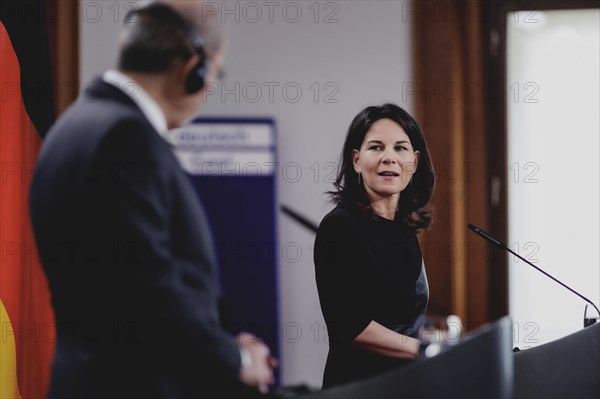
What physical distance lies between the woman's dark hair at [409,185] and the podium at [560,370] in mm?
509

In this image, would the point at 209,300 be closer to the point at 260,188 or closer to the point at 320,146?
the point at 260,188

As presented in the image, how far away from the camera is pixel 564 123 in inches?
111

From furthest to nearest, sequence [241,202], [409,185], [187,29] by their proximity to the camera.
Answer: [241,202]
[409,185]
[187,29]

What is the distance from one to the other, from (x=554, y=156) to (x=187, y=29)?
206 cm

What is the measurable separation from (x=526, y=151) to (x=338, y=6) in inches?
35.2

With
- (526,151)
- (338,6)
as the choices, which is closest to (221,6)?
(338,6)

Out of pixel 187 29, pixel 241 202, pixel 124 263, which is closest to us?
pixel 124 263

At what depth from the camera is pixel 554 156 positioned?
2.81 meters

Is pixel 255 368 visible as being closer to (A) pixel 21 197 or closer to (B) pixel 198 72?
(B) pixel 198 72

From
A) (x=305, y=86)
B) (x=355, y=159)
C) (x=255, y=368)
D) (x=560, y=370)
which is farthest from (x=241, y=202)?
(x=255, y=368)

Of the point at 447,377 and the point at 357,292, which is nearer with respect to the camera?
the point at 447,377

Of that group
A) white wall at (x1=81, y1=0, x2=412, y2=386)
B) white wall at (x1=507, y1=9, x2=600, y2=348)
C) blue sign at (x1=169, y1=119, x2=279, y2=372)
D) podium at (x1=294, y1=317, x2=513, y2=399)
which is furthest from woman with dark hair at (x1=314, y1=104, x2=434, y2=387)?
white wall at (x1=507, y1=9, x2=600, y2=348)

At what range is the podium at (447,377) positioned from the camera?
0.99 m

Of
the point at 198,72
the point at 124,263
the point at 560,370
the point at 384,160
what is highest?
the point at 198,72
